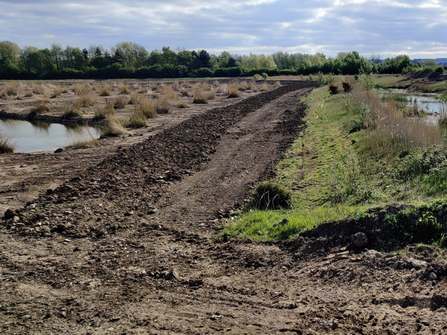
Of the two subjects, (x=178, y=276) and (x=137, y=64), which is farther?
(x=137, y=64)

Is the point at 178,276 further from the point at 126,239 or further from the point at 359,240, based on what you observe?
the point at 359,240

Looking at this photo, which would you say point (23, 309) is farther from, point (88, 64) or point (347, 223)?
point (88, 64)

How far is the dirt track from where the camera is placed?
12.1 ft

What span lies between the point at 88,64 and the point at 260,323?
8091cm

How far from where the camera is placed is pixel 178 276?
4.75m

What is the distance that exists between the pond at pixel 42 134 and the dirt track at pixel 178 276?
769 centimetres

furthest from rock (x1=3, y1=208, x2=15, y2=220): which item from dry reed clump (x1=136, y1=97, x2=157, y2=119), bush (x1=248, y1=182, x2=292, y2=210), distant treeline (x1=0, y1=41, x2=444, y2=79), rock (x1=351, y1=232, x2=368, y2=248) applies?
distant treeline (x1=0, y1=41, x2=444, y2=79)

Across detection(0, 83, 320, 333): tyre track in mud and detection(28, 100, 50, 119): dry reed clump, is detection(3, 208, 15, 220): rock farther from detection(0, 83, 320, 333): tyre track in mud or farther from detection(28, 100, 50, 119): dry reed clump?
detection(28, 100, 50, 119): dry reed clump

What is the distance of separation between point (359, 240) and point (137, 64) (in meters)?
84.5

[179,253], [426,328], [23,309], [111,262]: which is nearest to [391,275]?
[426,328]

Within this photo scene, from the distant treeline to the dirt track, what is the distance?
49.2 m

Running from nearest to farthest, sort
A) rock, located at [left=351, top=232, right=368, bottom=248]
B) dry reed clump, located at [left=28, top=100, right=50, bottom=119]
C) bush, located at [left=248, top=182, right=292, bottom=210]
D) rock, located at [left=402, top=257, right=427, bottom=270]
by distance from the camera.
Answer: rock, located at [left=402, top=257, right=427, bottom=270] < rock, located at [left=351, top=232, right=368, bottom=248] < bush, located at [left=248, top=182, right=292, bottom=210] < dry reed clump, located at [left=28, top=100, right=50, bottom=119]

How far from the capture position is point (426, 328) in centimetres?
325

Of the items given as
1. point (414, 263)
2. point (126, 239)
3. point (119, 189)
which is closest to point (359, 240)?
point (414, 263)
